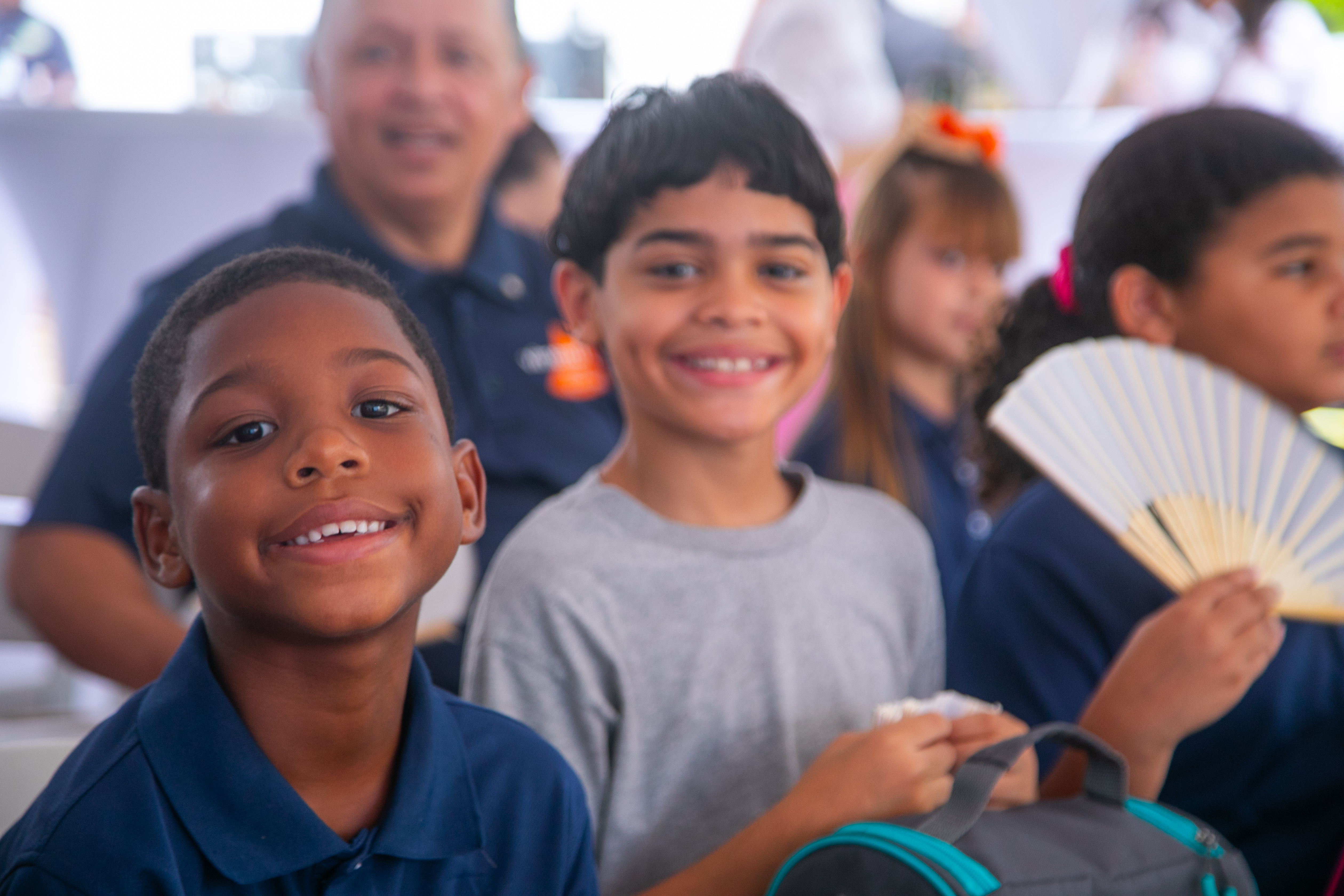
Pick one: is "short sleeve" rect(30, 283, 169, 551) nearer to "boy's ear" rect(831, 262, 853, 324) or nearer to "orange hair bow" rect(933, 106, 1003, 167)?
"boy's ear" rect(831, 262, 853, 324)

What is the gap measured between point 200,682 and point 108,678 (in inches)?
27.4

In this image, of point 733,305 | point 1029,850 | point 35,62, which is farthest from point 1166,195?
point 35,62

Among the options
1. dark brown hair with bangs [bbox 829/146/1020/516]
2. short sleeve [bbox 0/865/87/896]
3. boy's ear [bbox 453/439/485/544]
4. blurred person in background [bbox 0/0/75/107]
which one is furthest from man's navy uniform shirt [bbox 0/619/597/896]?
blurred person in background [bbox 0/0/75/107]

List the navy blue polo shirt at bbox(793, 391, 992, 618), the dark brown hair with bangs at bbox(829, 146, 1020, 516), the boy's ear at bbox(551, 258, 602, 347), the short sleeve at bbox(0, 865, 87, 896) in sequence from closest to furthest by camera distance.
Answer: the short sleeve at bbox(0, 865, 87, 896), the boy's ear at bbox(551, 258, 602, 347), the navy blue polo shirt at bbox(793, 391, 992, 618), the dark brown hair with bangs at bbox(829, 146, 1020, 516)

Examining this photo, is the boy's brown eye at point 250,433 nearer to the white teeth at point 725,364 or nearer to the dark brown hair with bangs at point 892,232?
the white teeth at point 725,364

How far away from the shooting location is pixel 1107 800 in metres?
1.04

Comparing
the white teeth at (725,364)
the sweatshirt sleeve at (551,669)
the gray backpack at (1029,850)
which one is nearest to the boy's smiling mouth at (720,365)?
the white teeth at (725,364)

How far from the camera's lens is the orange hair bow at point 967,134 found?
8.54 ft

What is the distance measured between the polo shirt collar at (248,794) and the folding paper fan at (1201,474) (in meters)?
0.65

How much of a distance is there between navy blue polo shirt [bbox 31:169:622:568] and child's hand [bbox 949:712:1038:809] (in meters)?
0.73

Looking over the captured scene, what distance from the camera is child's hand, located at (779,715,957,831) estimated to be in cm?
102

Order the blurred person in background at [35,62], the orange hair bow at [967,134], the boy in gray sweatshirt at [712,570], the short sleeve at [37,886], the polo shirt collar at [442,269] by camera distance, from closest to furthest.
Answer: the short sleeve at [37,886], the boy in gray sweatshirt at [712,570], the polo shirt collar at [442,269], the orange hair bow at [967,134], the blurred person in background at [35,62]

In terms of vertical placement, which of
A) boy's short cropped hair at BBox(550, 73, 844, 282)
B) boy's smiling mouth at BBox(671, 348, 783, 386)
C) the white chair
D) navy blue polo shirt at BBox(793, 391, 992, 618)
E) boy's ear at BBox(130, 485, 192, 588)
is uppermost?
boy's short cropped hair at BBox(550, 73, 844, 282)

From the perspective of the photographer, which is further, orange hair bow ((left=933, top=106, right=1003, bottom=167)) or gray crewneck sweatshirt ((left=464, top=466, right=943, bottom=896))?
orange hair bow ((left=933, top=106, right=1003, bottom=167))
